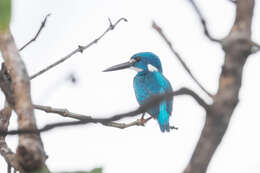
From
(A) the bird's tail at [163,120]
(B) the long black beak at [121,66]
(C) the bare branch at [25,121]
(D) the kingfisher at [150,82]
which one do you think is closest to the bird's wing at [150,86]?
(D) the kingfisher at [150,82]

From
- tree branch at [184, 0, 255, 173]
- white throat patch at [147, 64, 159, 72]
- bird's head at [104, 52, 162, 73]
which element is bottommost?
white throat patch at [147, 64, 159, 72]

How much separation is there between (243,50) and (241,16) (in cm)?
7

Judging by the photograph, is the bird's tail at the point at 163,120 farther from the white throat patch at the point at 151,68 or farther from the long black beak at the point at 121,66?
the white throat patch at the point at 151,68

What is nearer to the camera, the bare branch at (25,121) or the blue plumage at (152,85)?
the bare branch at (25,121)

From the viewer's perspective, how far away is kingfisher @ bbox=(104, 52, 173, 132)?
5.27 metres

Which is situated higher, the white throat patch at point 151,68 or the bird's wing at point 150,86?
the bird's wing at point 150,86

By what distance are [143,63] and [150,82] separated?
769 millimetres

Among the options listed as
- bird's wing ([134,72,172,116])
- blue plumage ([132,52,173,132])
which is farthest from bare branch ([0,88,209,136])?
bird's wing ([134,72,172,116])

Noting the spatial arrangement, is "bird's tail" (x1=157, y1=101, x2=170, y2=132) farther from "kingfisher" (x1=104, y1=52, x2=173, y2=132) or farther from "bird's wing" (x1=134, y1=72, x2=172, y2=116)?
"bird's wing" (x1=134, y1=72, x2=172, y2=116)

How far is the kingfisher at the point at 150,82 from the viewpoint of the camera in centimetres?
527

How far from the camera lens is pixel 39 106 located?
3.07 meters

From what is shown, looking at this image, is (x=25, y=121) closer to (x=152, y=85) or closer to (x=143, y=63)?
(x=152, y=85)

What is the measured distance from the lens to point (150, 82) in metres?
6.02

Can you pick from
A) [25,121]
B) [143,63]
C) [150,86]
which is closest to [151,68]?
[143,63]
